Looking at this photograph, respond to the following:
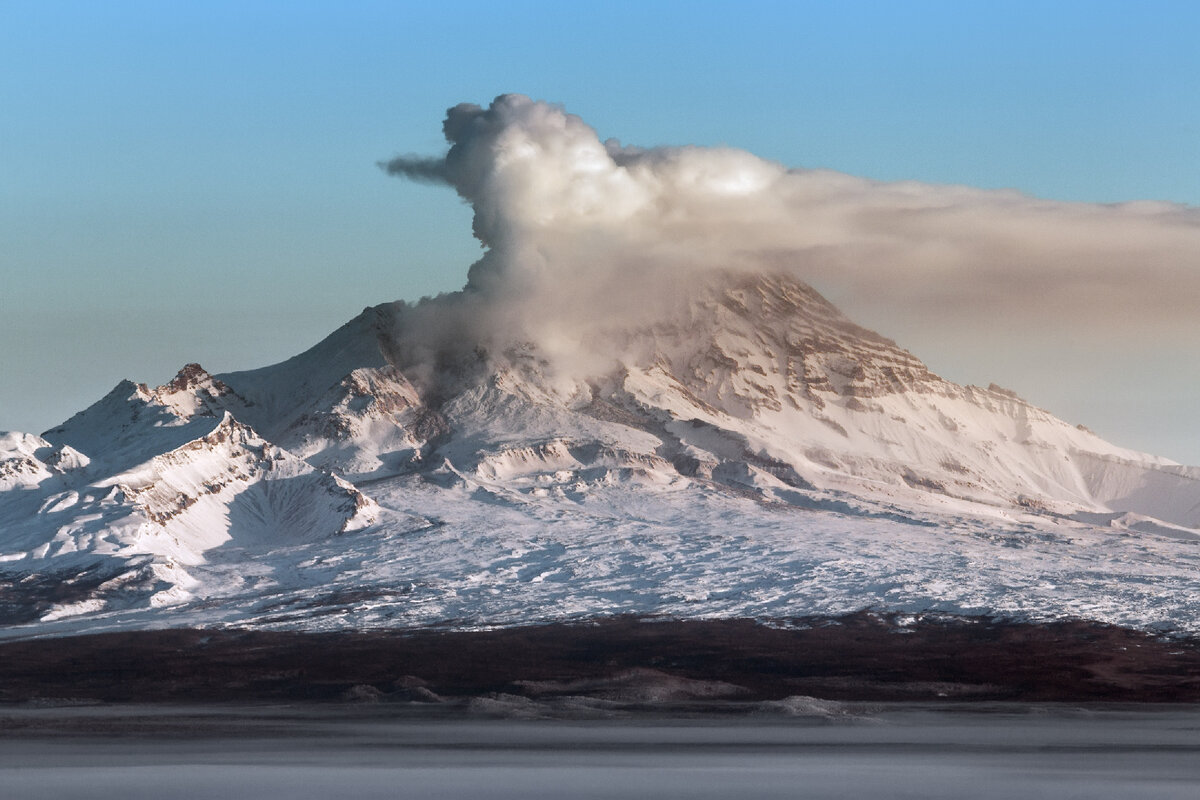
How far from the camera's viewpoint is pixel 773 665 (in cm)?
12838

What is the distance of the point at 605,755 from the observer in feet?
236

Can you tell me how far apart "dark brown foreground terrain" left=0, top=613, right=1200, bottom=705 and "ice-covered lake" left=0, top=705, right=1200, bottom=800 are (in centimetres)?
1408

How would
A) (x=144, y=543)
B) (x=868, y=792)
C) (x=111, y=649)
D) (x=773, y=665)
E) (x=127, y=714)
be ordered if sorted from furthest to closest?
(x=144, y=543) < (x=111, y=649) < (x=773, y=665) < (x=127, y=714) < (x=868, y=792)

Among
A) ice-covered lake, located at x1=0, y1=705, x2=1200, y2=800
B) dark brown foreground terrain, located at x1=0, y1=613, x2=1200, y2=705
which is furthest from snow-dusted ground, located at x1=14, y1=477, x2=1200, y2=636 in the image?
ice-covered lake, located at x1=0, y1=705, x2=1200, y2=800

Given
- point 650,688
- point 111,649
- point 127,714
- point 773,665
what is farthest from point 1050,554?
point 127,714

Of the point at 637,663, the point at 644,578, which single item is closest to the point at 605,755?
the point at 637,663

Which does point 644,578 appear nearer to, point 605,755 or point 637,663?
point 637,663

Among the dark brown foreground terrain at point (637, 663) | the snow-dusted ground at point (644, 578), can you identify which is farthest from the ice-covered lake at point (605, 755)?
the snow-dusted ground at point (644, 578)

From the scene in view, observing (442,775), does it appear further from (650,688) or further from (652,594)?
(652,594)

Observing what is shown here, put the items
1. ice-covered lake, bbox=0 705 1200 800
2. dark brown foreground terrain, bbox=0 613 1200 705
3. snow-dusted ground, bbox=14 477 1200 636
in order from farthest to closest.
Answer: snow-dusted ground, bbox=14 477 1200 636 → dark brown foreground terrain, bbox=0 613 1200 705 → ice-covered lake, bbox=0 705 1200 800

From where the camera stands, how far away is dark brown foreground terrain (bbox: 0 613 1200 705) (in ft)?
376

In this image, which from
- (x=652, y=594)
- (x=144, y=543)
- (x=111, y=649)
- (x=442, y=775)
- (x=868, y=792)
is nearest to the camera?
(x=868, y=792)

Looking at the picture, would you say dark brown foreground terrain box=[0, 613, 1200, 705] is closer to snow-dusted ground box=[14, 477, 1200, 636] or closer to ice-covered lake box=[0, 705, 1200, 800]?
snow-dusted ground box=[14, 477, 1200, 636]

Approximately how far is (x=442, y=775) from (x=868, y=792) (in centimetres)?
1590
